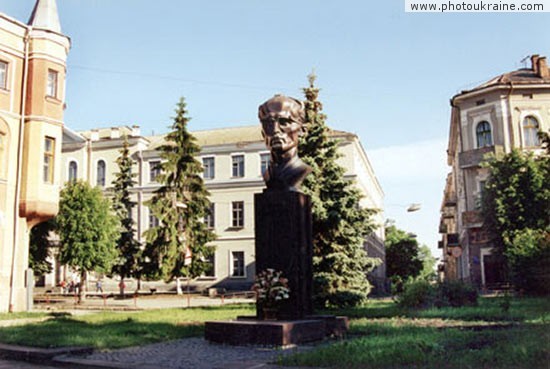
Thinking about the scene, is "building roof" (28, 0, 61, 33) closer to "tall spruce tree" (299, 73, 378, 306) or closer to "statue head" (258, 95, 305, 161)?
"tall spruce tree" (299, 73, 378, 306)

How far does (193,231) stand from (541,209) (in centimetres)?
1988

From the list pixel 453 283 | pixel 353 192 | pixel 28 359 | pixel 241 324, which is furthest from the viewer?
pixel 353 192

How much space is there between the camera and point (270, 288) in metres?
10.5

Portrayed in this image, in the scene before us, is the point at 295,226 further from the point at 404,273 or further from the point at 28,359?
the point at 404,273

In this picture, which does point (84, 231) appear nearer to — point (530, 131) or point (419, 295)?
point (419, 295)

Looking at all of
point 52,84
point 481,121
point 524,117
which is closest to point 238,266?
point 481,121

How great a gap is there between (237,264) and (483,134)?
65.5ft

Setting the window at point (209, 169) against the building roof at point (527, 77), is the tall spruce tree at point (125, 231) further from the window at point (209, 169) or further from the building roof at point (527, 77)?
the building roof at point (527, 77)

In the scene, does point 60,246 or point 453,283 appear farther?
point 60,246

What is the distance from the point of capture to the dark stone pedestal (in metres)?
10.7

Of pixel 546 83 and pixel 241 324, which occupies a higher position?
pixel 546 83

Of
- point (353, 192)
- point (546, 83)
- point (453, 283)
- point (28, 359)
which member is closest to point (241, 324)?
point (28, 359)

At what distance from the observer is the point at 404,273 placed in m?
67.6

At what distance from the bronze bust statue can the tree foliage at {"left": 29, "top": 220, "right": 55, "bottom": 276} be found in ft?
66.9
